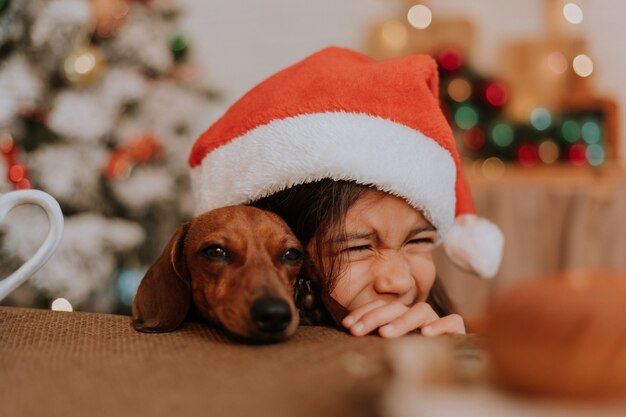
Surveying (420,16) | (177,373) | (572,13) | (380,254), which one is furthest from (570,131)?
(177,373)

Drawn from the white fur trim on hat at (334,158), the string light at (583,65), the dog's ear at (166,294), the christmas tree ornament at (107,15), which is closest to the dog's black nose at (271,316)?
the dog's ear at (166,294)

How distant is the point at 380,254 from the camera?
1.02 metres

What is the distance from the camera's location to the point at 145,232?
2.45 m

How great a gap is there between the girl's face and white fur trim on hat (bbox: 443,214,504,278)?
0.18 metres

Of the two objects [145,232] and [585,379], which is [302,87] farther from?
[145,232]

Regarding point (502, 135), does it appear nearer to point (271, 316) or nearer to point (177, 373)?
point (271, 316)

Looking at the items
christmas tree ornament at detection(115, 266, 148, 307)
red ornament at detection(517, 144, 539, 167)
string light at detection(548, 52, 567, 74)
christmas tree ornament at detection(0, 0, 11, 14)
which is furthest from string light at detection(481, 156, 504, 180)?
christmas tree ornament at detection(0, 0, 11, 14)

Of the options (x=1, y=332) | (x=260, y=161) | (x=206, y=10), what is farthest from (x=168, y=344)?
(x=206, y=10)

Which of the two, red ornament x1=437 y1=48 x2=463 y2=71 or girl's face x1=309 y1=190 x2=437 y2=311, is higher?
red ornament x1=437 y1=48 x2=463 y2=71

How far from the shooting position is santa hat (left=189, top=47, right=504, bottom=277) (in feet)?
3.24

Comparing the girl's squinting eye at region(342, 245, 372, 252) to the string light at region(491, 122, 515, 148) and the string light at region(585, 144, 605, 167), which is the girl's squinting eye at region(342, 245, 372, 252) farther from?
the string light at region(585, 144, 605, 167)

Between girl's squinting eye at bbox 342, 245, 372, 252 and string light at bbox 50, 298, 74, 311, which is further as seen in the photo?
string light at bbox 50, 298, 74, 311

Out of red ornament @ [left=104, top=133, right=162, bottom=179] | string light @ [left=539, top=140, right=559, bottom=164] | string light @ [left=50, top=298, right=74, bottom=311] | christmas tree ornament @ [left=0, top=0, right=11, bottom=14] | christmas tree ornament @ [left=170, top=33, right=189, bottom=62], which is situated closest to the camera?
christmas tree ornament @ [left=0, top=0, right=11, bottom=14]

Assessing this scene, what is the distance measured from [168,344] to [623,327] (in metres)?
0.47
